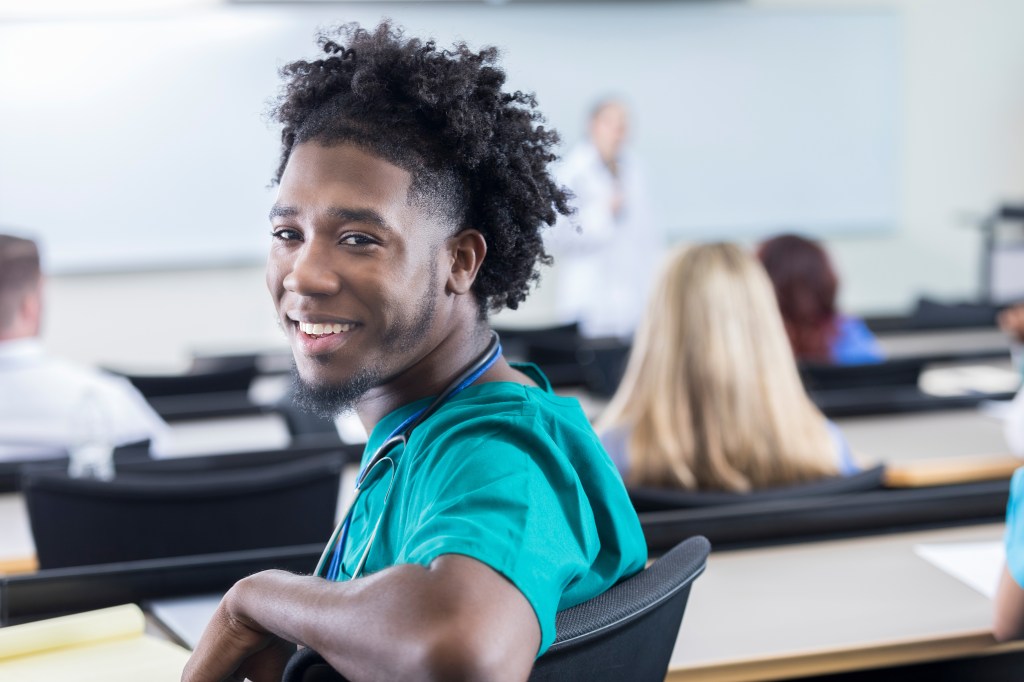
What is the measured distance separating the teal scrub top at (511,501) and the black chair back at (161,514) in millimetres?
805

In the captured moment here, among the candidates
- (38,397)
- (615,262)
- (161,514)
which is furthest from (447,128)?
(615,262)

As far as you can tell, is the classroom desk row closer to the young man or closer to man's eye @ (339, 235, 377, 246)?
the young man

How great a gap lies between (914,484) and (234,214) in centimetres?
513

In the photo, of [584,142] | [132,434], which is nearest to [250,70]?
[584,142]

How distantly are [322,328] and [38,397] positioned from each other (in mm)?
1835

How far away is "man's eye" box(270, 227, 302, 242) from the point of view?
113 centimetres

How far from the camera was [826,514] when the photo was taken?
192 cm

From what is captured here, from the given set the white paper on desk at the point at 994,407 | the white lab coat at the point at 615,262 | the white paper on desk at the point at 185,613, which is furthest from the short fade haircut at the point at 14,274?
the white lab coat at the point at 615,262

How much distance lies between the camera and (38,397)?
272 cm

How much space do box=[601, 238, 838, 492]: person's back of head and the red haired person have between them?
3.68ft

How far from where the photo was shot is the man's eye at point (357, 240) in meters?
1.08

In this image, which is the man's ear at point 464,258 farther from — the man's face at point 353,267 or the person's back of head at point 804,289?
the person's back of head at point 804,289

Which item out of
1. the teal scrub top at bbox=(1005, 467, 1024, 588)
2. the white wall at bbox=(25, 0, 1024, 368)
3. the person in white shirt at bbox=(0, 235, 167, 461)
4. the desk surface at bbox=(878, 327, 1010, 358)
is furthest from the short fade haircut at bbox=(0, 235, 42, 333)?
the white wall at bbox=(25, 0, 1024, 368)

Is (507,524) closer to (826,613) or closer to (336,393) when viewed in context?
(336,393)
